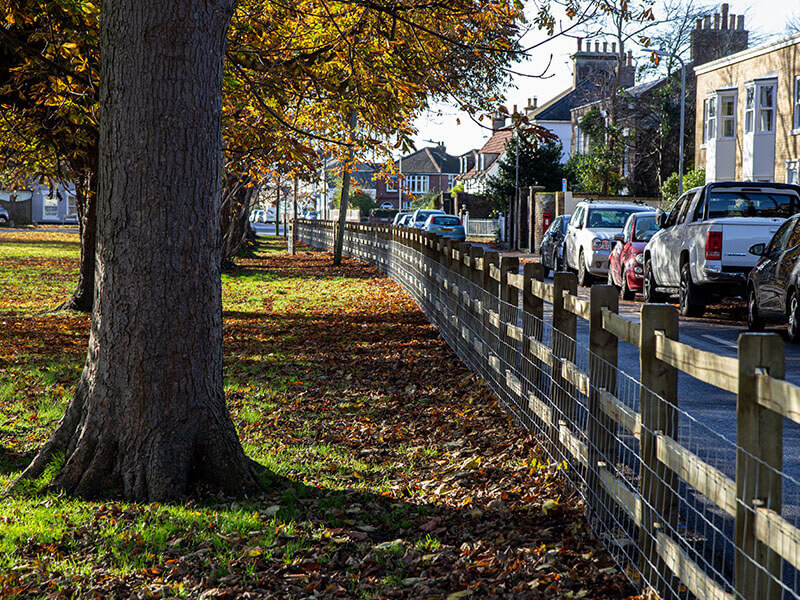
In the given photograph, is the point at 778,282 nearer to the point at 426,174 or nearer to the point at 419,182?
the point at 419,182

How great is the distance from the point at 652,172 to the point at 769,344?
5587 cm

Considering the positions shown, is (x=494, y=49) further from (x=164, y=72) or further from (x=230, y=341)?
(x=230, y=341)

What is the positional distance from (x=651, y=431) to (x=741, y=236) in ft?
37.2

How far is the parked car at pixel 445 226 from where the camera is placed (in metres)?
45.8

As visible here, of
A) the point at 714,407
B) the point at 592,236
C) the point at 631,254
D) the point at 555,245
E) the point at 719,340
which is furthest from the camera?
the point at 555,245

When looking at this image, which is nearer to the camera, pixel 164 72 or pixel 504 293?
pixel 164 72

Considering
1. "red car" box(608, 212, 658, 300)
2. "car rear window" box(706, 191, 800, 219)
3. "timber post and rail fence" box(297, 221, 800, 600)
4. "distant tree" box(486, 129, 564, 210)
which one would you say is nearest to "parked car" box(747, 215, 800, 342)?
"car rear window" box(706, 191, 800, 219)

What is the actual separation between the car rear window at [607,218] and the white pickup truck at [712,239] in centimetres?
536

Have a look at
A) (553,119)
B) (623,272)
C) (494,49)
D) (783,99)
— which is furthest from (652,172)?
(494,49)

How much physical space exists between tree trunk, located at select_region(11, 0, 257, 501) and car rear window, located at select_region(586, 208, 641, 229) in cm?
1788

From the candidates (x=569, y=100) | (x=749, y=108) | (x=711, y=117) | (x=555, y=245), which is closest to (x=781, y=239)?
(x=555, y=245)

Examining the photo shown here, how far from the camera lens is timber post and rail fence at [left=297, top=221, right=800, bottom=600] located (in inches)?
123

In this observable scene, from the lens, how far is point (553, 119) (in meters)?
82.8

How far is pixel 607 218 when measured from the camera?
2345 centimetres
